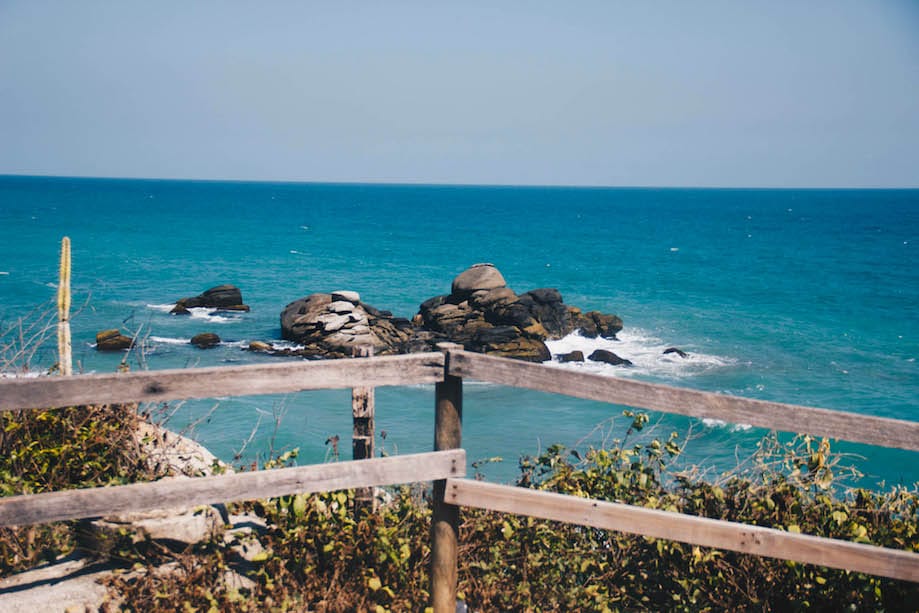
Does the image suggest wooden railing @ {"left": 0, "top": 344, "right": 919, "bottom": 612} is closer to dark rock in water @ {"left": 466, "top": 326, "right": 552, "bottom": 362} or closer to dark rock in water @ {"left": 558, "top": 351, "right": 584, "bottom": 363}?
dark rock in water @ {"left": 466, "top": 326, "right": 552, "bottom": 362}

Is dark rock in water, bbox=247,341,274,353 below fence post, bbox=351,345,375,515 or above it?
below

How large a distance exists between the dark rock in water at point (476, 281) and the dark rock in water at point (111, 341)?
47.7ft

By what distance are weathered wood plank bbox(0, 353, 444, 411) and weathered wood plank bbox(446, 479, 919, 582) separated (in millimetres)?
689

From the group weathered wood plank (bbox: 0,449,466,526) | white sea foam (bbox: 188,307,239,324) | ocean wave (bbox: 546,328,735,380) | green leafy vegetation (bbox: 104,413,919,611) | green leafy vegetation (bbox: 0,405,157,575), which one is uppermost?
weathered wood plank (bbox: 0,449,466,526)

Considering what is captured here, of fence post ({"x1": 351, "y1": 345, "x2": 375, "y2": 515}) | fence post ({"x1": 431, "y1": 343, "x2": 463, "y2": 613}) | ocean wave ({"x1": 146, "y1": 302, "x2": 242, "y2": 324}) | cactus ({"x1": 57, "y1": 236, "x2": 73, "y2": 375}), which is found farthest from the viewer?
ocean wave ({"x1": 146, "y1": 302, "x2": 242, "y2": 324})

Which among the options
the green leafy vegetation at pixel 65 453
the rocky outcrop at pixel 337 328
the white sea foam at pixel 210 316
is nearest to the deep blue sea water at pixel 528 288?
the white sea foam at pixel 210 316

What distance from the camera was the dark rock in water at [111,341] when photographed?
94.0 feet

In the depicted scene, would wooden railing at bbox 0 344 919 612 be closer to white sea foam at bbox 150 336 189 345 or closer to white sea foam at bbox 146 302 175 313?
white sea foam at bbox 150 336 189 345

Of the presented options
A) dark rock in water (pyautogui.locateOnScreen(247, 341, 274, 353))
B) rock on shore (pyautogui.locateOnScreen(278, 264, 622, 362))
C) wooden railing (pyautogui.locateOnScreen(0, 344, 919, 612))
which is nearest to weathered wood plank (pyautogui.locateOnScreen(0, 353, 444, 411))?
wooden railing (pyautogui.locateOnScreen(0, 344, 919, 612))

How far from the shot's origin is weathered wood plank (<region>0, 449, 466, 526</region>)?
3410 mm

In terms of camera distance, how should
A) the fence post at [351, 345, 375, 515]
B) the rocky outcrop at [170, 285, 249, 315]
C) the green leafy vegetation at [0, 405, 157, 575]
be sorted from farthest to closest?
the rocky outcrop at [170, 285, 249, 315], the green leafy vegetation at [0, 405, 157, 575], the fence post at [351, 345, 375, 515]

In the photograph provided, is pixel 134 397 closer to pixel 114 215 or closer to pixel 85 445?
pixel 85 445

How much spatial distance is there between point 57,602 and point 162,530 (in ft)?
2.09

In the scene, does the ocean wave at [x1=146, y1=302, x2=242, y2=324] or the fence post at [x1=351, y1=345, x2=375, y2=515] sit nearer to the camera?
the fence post at [x1=351, y1=345, x2=375, y2=515]
